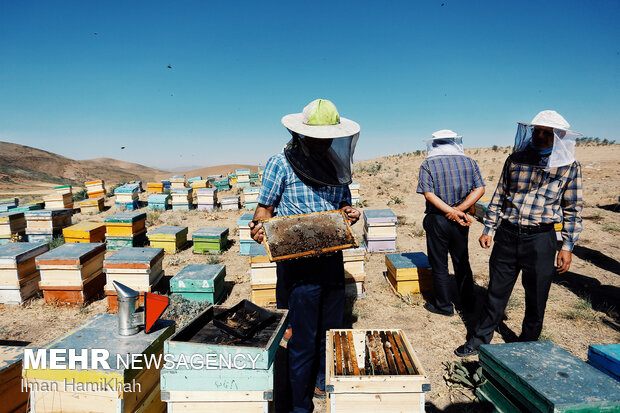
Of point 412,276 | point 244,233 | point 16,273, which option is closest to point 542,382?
point 412,276

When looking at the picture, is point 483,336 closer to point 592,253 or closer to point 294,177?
point 294,177

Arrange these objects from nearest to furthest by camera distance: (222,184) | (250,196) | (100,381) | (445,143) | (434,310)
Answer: (100,381) → (445,143) → (434,310) → (250,196) → (222,184)

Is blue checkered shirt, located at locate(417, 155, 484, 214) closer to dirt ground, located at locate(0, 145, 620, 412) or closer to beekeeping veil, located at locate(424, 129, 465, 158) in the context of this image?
beekeeping veil, located at locate(424, 129, 465, 158)

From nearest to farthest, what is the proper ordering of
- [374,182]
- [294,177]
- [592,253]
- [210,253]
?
[294,177] → [592,253] → [210,253] → [374,182]

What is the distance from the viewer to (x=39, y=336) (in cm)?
428

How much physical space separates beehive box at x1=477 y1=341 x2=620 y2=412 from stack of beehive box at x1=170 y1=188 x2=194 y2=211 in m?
12.4

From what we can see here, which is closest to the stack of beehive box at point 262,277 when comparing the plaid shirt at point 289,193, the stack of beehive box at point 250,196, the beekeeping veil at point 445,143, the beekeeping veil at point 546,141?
the plaid shirt at point 289,193

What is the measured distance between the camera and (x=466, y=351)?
3596mm

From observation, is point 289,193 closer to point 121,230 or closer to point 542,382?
point 542,382

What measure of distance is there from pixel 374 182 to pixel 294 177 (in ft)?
55.4

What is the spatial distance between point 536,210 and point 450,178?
3.60ft

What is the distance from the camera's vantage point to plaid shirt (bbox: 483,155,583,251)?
304 cm

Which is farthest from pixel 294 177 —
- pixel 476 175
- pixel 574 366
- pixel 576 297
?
pixel 576 297

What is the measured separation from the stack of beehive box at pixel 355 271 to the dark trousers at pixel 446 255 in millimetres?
1070
